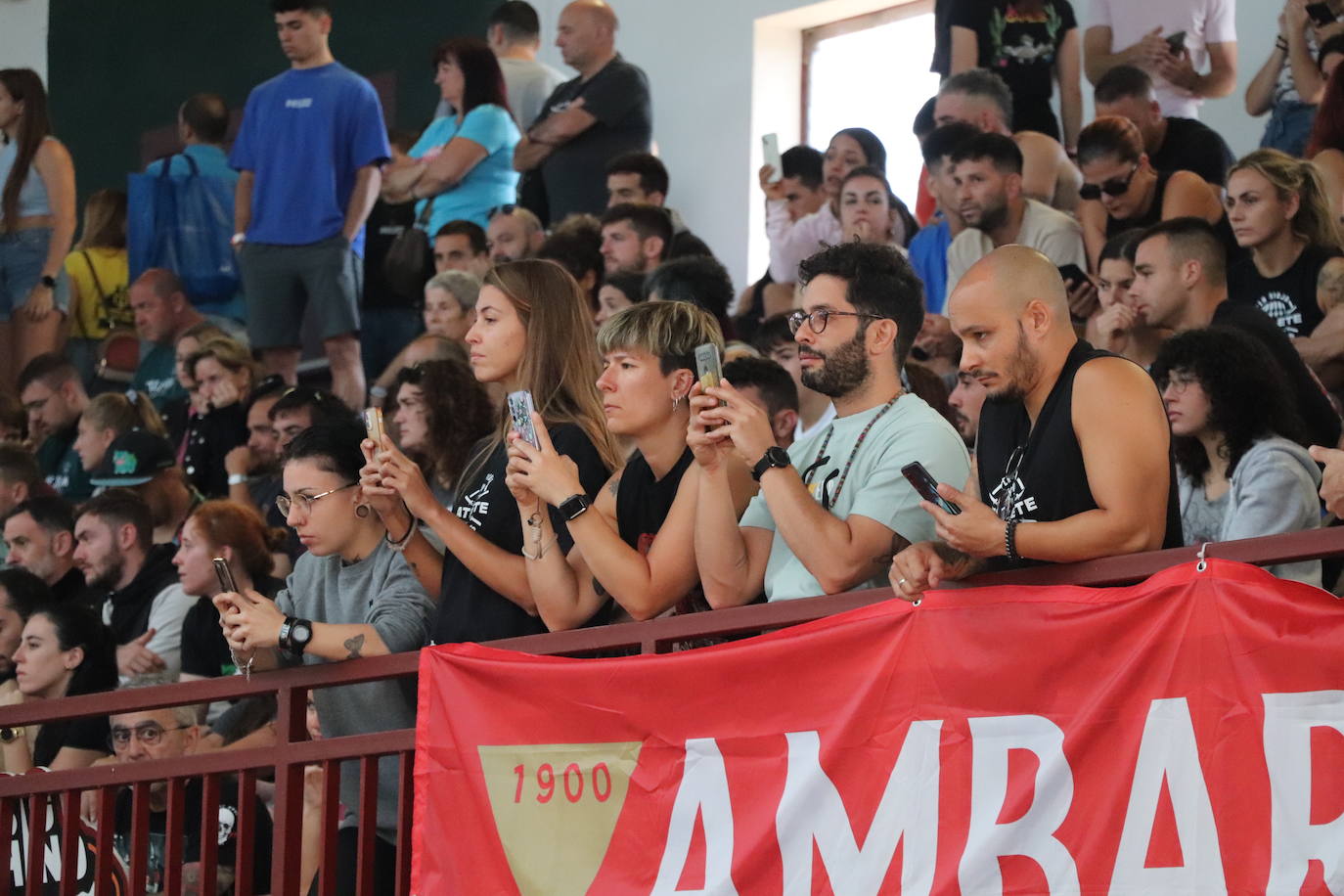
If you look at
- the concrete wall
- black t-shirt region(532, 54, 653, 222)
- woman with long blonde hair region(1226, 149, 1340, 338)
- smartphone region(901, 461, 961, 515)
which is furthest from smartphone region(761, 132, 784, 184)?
smartphone region(901, 461, 961, 515)

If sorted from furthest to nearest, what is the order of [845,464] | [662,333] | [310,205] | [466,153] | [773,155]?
1. [466,153]
2. [310,205]
3. [773,155]
4. [662,333]
5. [845,464]

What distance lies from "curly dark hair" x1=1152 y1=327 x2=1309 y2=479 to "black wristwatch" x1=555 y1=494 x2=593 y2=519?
1.61m

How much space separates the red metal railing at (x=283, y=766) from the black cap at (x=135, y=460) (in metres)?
2.77

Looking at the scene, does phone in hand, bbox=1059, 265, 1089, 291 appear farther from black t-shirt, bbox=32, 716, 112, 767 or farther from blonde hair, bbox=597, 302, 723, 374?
black t-shirt, bbox=32, 716, 112, 767

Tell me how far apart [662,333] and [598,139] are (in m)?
5.46

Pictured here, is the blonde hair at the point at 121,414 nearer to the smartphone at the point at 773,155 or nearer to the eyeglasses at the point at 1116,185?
the smartphone at the point at 773,155

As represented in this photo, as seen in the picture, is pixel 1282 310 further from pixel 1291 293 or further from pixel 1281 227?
pixel 1281 227

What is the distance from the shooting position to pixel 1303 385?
16.8ft

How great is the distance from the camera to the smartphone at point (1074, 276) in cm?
723

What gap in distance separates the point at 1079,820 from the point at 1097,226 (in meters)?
4.23

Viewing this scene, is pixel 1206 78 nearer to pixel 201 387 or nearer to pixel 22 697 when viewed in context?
pixel 201 387

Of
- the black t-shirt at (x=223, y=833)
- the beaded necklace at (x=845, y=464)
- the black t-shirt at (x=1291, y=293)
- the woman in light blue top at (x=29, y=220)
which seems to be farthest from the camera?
the woman in light blue top at (x=29, y=220)

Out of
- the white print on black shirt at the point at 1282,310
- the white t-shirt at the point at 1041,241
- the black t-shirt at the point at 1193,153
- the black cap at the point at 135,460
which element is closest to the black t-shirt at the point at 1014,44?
the black t-shirt at the point at 1193,153

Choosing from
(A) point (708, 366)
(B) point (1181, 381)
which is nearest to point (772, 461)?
(A) point (708, 366)
